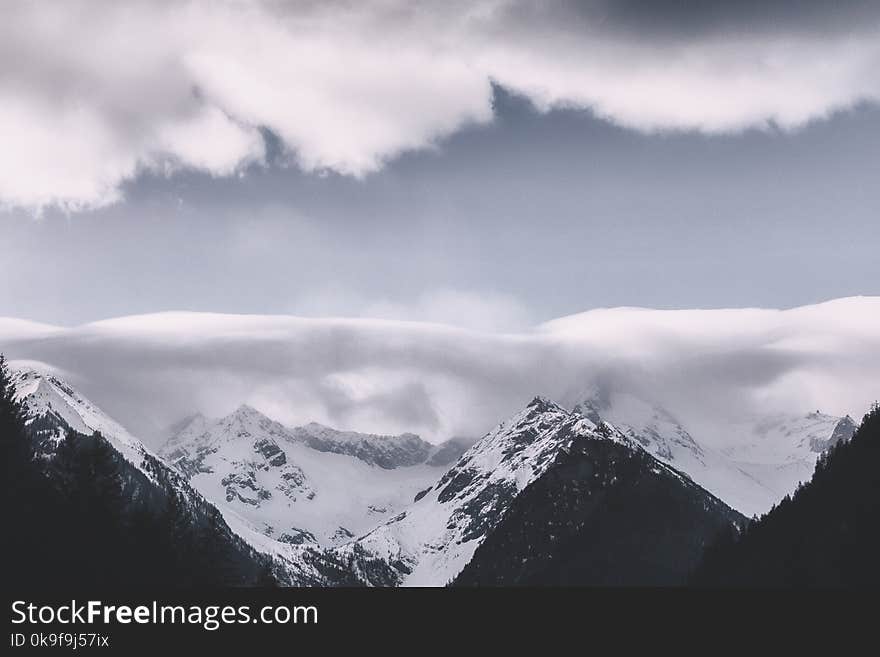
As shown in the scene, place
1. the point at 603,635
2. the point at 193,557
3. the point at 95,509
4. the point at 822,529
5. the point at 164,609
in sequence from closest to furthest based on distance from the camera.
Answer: the point at 603,635 → the point at 164,609 → the point at 95,509 → the point at 193,557 → the point at 822,529

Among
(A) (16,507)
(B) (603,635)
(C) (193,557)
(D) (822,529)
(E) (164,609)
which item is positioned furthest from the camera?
(D) (822,529)

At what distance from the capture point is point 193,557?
99.9m

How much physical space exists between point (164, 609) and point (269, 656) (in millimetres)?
7576

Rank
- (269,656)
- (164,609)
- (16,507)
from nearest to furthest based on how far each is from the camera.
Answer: (269,656), (164,609), (16,507)

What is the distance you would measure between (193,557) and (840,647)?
Result: 73.6m

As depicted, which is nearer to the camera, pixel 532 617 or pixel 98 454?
pixel 532 617

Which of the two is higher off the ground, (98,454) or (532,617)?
(98,454)

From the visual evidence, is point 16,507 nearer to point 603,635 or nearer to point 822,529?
point 603,635

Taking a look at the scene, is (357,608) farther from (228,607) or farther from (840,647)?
(840,647)

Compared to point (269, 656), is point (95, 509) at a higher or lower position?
higher

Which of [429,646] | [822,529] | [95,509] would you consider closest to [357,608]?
[429,646]

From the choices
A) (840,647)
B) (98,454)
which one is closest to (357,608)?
(840,647)

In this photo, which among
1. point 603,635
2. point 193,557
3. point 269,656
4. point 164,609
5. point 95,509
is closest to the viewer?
point 269,656

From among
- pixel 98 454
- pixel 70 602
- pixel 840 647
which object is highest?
pixel 98 454
